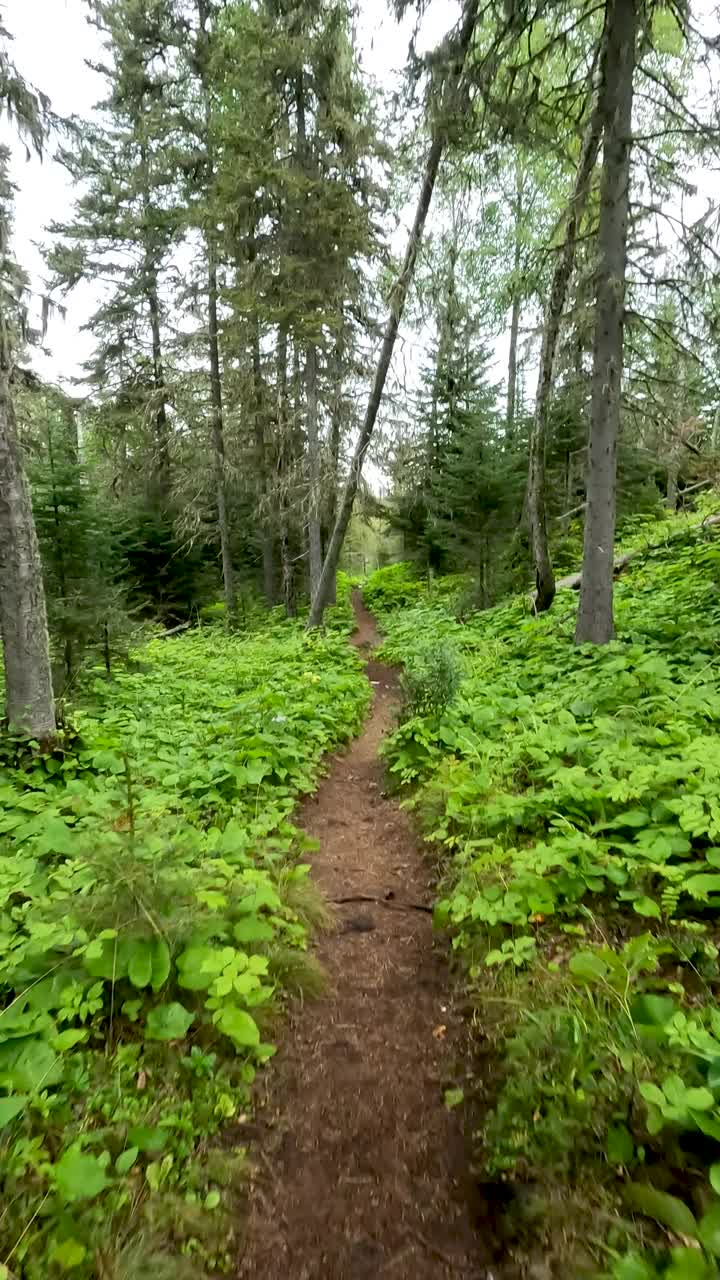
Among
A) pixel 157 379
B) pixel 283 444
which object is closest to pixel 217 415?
pixel 283 444

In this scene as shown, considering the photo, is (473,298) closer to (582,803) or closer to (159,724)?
(159,724)

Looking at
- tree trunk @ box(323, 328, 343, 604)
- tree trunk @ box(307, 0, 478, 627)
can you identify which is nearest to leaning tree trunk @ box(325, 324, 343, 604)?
tree trunk @ box(323, 328, 343, 604)

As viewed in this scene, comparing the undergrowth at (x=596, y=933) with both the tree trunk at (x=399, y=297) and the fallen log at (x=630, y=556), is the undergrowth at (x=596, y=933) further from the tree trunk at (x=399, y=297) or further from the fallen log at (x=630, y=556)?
the tree trunk at (x=399, y=297)

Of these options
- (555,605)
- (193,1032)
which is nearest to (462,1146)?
(193,1032)

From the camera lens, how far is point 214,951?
9.36 feet

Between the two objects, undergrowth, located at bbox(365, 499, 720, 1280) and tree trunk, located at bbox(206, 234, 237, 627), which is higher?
tree trunk, located at bbox(206, 234, 237, 627)

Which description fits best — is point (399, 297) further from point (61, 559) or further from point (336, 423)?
point (61, 559)

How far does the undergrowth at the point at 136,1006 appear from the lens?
196 cm

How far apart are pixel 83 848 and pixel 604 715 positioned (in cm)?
437

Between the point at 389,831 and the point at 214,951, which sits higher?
the point at 214,951

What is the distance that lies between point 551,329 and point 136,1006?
9208mm

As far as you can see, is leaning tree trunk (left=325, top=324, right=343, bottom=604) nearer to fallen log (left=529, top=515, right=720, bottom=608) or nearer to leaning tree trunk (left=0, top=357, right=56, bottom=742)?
fallen log (left=529, top=515, right=720, bottom=608)

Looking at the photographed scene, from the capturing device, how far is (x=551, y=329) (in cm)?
848

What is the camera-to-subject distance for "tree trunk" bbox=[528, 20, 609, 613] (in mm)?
7711
